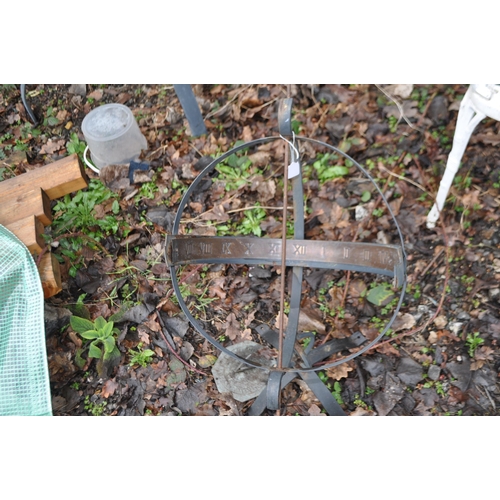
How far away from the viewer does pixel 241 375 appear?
292 centimetres

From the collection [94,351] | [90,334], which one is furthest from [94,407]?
[90,334]

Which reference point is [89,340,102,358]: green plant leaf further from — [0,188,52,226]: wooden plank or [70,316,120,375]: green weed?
[0,188,52,226]: wooden plank

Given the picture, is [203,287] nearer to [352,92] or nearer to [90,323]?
[90,323]

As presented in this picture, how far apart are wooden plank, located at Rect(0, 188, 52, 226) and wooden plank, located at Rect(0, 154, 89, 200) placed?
0.03 meters

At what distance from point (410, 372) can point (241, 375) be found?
3.32ft

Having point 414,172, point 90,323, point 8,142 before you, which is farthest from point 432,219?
point 8,142

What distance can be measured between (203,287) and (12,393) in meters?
1.30

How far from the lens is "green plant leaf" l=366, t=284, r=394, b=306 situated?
10.1 ft

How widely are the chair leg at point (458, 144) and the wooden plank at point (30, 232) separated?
8.61 feet

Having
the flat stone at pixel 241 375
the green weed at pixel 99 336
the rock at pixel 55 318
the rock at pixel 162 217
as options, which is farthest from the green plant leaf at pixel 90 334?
the rock at pixel 162 217

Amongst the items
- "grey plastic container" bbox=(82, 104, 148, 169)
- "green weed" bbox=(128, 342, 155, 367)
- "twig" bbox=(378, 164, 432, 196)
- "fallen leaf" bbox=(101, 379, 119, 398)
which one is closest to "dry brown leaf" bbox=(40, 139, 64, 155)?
"grey plastic container" bbox=(82, 104, 148, 169)

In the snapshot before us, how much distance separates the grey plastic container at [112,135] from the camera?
353cm

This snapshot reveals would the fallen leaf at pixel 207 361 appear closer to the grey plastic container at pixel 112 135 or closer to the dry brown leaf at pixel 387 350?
the dry brown leaf at pixel 387 350

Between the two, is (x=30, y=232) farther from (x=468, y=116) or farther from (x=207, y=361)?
(x=468, y=116)
